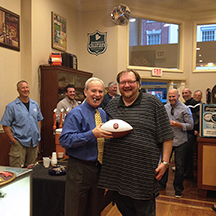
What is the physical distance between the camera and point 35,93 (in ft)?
16.0

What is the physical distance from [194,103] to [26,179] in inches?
146

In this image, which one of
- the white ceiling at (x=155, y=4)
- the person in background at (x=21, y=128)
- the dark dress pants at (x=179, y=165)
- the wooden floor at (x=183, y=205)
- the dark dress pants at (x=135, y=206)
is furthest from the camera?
the white ceiling at (x=155, y=4)

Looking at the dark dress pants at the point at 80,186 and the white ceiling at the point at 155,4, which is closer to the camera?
the dark dress pants at the point at 80,186

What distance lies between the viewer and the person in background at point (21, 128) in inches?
136

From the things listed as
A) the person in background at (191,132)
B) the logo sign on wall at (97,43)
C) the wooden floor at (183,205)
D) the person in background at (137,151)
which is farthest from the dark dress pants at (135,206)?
the logo sign on wall at (97,43)

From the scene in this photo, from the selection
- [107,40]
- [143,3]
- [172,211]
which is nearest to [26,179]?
[172,211]

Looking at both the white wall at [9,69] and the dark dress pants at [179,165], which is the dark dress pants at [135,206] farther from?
the white wall at [9,69]

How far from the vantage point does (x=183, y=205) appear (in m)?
3.26

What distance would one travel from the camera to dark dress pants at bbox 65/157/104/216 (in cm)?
179

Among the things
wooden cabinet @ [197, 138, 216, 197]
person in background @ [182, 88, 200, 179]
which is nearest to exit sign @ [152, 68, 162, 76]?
person in background @ [182, 88, 200, 179]

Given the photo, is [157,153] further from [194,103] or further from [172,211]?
[194,103]

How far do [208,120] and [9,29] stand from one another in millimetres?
3735

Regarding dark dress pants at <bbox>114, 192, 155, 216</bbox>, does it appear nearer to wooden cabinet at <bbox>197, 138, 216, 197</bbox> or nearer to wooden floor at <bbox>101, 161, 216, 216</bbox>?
wooden floor at <bbox>101, 161, 216, 216</bbox>

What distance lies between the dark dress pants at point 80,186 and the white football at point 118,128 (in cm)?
35
